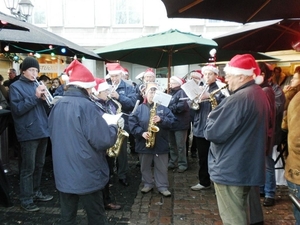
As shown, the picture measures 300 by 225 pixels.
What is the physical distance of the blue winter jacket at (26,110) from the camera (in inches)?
173

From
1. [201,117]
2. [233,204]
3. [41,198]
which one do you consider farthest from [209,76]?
[41,198]

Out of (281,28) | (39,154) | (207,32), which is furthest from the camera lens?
(207,32)

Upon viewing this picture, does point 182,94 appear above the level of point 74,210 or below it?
above

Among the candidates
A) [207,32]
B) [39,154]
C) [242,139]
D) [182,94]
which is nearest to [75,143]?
[242,139]

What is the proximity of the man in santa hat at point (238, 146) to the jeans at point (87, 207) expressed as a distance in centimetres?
125

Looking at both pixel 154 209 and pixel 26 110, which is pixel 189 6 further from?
pixel 154 209

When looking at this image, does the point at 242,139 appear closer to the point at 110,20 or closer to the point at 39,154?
the point at 39,154

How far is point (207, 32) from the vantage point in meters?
18.5

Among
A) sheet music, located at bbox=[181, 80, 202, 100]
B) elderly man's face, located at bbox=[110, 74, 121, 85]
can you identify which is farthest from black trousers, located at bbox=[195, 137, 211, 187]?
elderly man's face, located at bbox=[110, 74, 121, 85]

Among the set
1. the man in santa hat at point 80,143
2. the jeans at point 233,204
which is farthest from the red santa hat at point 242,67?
the man in santa hat at point 80,143

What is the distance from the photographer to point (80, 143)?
3096 mm

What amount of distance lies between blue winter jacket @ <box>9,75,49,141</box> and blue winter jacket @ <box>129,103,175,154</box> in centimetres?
141

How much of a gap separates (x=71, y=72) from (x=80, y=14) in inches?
651

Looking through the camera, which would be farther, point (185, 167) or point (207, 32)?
point (207, 32)
